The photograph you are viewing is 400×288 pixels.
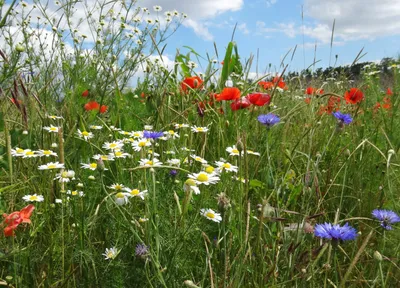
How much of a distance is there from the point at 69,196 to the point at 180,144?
0.61m

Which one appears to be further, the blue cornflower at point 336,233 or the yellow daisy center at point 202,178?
the yellow daisy center at point 202,178

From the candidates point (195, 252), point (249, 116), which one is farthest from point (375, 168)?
point (195, 252)

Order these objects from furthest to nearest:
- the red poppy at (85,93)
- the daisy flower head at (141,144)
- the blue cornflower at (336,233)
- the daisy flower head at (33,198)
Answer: the red poppy at (85,93)
the daisy flower head at (141,144)
the daisy flower head at (33,198)
the blue cornflower at (336,233)

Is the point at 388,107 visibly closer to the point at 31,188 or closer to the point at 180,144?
the point at 180,144

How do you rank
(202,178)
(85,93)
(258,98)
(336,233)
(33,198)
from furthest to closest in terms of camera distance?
(85,93)
(258,98)
(33,198)
(202,178)
(336,233)

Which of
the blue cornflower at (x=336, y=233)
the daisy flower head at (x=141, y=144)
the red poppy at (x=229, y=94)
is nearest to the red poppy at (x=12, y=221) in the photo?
the daisy flower head at (x=141, y=144)

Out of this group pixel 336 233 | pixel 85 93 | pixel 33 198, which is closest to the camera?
pixel 336 233

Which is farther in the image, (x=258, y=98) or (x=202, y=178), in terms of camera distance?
(x=258, y=98)

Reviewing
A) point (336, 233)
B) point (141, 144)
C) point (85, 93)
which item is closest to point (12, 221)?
point (141, 144)

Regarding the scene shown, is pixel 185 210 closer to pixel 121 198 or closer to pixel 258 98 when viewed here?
pixel 121 198

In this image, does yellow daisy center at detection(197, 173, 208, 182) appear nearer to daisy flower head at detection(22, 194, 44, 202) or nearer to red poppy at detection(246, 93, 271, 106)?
daisy flower head at detection(22, 194, 44, 202)

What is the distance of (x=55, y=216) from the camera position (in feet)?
3.72

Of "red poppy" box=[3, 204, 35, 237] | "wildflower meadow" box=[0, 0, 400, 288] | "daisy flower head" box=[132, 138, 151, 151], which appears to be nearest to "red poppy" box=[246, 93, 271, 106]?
"wildflower meadow" box=[0, 0, 400, 288]

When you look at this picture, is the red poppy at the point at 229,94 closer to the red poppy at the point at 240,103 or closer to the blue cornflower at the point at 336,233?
the red poppy at the point at 240,103
